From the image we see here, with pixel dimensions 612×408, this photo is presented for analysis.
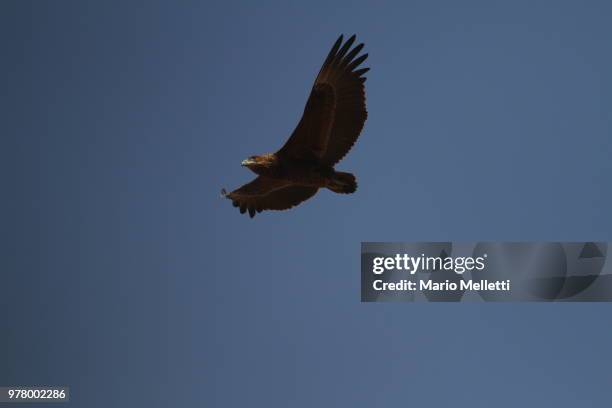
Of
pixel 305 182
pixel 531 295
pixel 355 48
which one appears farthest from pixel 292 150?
pixel 531 295

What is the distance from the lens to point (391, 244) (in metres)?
28.5

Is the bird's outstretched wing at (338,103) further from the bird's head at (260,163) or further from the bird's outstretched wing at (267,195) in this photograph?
the bird's outstretched wing at (267,195)

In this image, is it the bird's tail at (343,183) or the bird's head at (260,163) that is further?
the bird's head at (260,163)

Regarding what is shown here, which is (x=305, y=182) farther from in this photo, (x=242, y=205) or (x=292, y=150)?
(x=242, y=205)

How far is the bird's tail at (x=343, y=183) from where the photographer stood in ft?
78.6

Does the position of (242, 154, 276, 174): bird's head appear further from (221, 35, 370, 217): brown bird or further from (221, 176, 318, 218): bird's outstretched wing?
(221, 176, 318, 218): bird's outstretched wing

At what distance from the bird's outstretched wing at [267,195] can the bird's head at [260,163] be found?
820mm

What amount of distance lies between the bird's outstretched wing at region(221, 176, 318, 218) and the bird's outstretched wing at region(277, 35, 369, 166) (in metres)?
1.54

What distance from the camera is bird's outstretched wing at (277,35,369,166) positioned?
2434cm

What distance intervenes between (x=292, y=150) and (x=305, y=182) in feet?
2.19

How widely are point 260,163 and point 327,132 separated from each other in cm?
142

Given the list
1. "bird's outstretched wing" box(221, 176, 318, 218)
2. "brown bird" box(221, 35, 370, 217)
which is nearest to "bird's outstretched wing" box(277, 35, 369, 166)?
"brown bird" box(221, 35, 370, 217)

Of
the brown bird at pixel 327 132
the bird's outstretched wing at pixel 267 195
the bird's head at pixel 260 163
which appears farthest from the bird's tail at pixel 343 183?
the bird's outstretched wing at pixel 267 195

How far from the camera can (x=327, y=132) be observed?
24531mm
